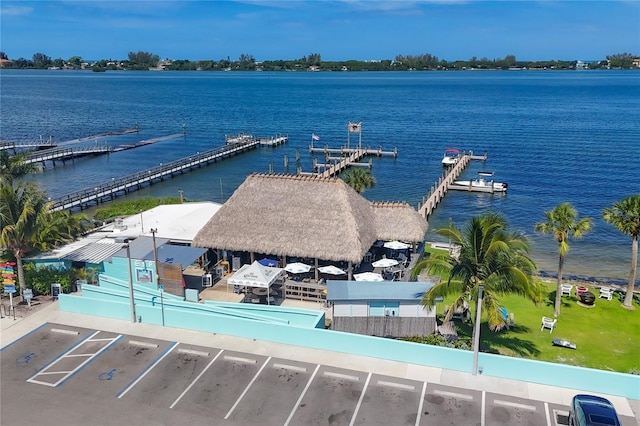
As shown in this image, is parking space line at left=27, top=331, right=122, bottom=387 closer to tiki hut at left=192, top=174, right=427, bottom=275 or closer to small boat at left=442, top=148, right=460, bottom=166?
tiki hut at left=192, top=174, right=427, bottom=275

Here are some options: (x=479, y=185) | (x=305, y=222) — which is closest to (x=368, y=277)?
(x=305, y=222)

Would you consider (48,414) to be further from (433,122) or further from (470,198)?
(433,122)

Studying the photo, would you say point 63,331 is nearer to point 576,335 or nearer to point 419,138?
point 576,335

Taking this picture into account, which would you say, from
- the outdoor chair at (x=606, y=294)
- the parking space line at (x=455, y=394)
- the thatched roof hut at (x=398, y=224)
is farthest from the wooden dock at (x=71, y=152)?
the outdoor chair at (x=606, y=294)

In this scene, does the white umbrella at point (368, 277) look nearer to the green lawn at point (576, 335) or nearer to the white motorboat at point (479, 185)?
the green lawn at point (576, 335)

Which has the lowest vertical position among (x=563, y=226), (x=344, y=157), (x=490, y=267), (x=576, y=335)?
(x=576, y=335)

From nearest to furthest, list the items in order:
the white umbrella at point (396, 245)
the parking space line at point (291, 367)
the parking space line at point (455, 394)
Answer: the parking space line at point (455, 394) → the parking space line at point (291, 367) → the white umbrella at point (396, 245)

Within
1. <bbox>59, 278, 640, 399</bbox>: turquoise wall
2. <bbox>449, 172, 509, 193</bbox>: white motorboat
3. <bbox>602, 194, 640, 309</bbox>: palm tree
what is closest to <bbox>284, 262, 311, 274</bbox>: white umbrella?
<bbox>59, 278, 640, 399</bbox>: turquoise wall
